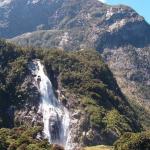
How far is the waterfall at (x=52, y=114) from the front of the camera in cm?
16588

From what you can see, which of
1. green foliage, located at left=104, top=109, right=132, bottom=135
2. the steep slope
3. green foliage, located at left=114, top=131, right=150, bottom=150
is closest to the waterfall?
the steep slope

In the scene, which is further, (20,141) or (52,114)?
(52,114)

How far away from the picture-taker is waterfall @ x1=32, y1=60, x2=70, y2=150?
166m

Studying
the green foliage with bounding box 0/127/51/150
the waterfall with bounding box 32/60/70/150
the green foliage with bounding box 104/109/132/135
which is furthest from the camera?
the waterfall with bounding box 32/60/70/150

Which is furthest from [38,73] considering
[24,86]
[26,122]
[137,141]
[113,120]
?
[137,141]

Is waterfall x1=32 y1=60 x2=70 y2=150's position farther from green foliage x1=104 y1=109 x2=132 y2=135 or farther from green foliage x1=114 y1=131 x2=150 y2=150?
green foliage x1=114 y1=131 x2=150 y2=150

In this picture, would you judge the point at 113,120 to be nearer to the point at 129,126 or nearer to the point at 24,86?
the point at 129,126

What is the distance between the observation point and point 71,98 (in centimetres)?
17788

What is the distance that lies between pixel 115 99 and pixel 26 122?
38.9 m

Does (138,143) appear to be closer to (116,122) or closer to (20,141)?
(20,141)

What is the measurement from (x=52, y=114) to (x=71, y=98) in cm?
1056

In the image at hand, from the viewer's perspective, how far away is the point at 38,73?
18600 cm

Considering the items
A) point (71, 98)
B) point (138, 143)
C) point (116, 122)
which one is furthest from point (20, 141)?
point (71, 98)

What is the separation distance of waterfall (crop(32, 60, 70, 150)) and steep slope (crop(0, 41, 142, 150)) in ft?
5.62
